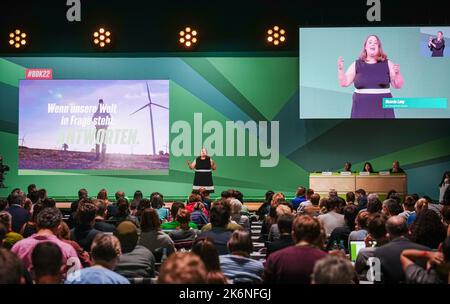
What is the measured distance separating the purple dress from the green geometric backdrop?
4.85 feet

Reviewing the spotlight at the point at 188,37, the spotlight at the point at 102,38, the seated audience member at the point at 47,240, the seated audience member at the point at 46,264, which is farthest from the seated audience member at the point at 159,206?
the spotlight at the point at 102,38

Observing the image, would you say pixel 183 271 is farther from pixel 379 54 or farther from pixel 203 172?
pixel 379 54

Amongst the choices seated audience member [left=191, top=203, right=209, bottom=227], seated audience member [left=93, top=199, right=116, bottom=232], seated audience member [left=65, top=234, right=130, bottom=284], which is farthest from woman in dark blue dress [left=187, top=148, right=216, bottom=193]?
seated audience member [left=65, top=234, right=130, bottom=284]

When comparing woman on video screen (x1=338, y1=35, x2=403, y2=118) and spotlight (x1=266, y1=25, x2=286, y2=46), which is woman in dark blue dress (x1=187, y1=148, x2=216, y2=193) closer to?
spotlight (x1=266, y1=25, x2=286, y2=46)

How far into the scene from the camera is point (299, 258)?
357 cm

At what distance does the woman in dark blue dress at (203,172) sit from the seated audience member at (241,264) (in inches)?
359

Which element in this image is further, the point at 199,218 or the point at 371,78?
the point at 371,78

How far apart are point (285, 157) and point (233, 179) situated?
4.14 ft

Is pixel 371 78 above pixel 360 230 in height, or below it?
above

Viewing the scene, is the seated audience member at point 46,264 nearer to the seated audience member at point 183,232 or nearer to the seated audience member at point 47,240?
the seated audience member at point 47,240

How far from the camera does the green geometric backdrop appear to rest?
14469 mm

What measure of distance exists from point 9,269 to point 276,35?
480 inches

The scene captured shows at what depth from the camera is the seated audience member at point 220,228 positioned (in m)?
5.09
